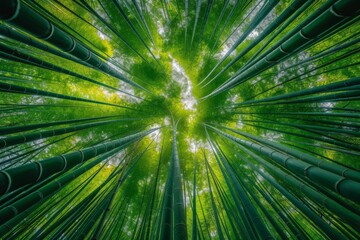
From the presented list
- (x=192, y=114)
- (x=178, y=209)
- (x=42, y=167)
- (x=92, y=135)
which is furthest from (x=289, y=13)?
(x=92, y=135)

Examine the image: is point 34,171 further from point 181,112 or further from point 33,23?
point 181,112

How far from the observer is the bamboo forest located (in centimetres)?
295

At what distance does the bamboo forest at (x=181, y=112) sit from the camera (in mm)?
2949

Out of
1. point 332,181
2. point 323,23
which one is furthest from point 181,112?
point 332,181

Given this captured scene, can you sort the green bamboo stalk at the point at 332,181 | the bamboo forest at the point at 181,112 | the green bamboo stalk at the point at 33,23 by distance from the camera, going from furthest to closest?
1. the bamboo forest at the point at 181,112
2. the green bamboo stalk at the point at 332,181
3. the green bamboo stalk at the point at 33,23

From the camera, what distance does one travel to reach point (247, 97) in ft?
19.5

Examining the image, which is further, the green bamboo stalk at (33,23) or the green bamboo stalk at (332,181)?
the green bamboo stalk at (332,181)

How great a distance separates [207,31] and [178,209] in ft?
18.1

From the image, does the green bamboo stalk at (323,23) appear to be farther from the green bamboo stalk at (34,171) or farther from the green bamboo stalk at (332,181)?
the green bamboo stalk at (34,171)

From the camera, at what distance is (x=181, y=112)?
24.4ft

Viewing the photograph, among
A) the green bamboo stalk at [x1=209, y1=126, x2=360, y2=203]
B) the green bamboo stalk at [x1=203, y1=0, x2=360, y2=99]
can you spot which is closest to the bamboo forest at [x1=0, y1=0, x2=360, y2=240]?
the green bamboo stalk at [x1=203, y1=0, x2=360, y2=99]

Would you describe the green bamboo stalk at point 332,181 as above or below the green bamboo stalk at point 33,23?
below

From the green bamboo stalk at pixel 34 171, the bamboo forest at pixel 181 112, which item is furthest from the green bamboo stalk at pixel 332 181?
the green bamboo stalk at pixel 34 171

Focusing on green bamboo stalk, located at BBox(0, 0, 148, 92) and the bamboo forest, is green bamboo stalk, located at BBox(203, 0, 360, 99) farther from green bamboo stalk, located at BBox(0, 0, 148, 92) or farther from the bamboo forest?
green bamboo stalk, located at BBox(0, 0, 148, 92)
